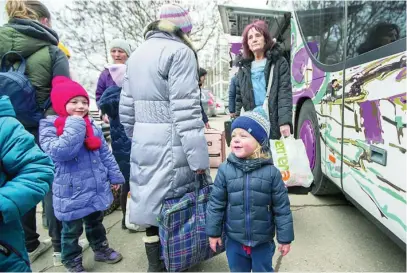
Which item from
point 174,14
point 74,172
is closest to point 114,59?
point 174,14

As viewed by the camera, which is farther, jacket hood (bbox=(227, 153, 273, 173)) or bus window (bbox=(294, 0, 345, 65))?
bus window (bbox=(294, 0, 345, 65))

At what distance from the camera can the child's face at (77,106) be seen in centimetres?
220

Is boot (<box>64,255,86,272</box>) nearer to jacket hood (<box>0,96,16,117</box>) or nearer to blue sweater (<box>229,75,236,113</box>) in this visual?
jacket hood (<box>0,96,16,117</box>)

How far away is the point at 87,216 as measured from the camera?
2.34 m

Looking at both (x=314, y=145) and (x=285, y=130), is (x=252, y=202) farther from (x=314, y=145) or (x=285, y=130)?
(x=314, y=145)

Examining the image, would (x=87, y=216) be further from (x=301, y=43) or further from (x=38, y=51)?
(x=301, y=43)

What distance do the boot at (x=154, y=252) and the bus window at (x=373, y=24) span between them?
1.94 m

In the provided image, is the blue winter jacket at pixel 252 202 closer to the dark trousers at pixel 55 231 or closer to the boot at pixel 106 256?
the boot at pixel 106 256

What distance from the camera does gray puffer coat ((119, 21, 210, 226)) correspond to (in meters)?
1.91

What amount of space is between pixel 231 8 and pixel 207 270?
16.1 feet

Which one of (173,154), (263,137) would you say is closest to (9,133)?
(173,154)

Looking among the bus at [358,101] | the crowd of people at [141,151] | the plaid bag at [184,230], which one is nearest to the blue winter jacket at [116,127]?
the crowd of people at [141,151]

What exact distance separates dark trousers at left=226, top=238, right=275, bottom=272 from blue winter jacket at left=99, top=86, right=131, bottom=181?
135 centimetres

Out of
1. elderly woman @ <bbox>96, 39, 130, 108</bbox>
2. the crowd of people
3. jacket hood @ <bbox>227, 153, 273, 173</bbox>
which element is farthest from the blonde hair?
jacket hood @ <bbox>227, 153, 273, 173</bbox>
